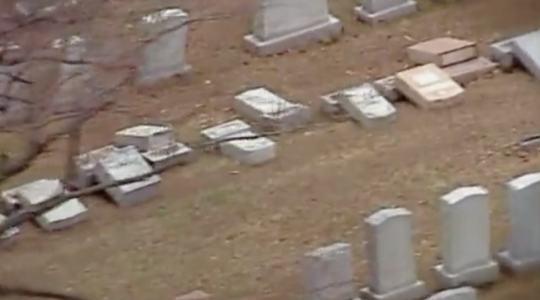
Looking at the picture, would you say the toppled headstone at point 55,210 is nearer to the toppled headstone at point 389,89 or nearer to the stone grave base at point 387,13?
the toppled headstone at point 389,89

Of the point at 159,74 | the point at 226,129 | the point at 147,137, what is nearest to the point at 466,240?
the point at 226,129

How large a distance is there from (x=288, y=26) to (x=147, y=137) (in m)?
1.11

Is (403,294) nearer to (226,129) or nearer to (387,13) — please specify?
(226,129)

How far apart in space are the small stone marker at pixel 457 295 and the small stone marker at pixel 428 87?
1284mm

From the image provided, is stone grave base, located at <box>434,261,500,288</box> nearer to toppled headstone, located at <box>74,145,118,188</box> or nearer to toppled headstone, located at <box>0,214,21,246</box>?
toppled headstone, located at <box>74,145,118,188</box>

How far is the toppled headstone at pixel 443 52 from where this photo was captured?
6.03 metres

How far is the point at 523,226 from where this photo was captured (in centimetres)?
479

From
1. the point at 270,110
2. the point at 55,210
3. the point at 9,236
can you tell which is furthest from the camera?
the point at 270,110

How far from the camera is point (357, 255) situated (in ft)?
16.1

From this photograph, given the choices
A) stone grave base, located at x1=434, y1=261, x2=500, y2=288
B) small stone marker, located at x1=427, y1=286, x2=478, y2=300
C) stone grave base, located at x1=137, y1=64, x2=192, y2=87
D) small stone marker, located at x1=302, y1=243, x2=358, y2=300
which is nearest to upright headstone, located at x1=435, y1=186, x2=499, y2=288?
stone grave base, located at x1=434, y1=261, x2=500, y2=288

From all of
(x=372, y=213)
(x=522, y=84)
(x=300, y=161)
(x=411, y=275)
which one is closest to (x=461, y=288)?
(x=411, y=275)

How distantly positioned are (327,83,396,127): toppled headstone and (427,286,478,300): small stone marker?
1.16m

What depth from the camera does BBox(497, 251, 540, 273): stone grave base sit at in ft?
15.9

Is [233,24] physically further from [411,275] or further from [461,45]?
[411,275]
